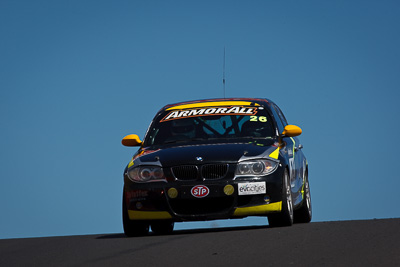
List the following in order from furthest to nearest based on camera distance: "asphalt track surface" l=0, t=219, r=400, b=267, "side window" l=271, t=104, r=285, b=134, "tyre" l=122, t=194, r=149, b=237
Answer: "side window" l=271, t=104, r=285, b=134 < "tyre" l=122, t=194, r=149, b=237 < "asphalt track surface" l=0, t=219, r=400, b=267

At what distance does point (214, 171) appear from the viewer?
34.1 ft

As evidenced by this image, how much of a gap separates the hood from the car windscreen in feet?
2.05

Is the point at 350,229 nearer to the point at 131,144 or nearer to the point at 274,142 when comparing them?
the point at 274,142

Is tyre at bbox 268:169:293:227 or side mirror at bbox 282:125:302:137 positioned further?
side mirror at bbox 282:125:302:137

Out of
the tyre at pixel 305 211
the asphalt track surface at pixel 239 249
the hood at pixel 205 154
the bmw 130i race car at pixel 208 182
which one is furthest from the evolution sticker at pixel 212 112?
the asphalt track surface at pixel 239 249

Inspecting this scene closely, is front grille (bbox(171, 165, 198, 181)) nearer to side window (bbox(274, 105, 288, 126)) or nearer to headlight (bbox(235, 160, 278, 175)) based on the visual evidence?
headlight (bbox(235, 160, 278, 175))

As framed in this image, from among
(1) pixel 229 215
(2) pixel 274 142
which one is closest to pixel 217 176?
(1) pixel 229 215

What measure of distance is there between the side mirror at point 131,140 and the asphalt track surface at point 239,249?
5.35 feet

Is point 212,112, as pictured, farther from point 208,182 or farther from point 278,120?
point 208,182

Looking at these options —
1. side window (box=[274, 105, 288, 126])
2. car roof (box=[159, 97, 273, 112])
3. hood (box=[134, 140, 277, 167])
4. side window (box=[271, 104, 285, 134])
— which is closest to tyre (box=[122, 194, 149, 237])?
hood (box=[134, 140, 277, 167])

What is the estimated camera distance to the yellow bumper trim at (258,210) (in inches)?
406

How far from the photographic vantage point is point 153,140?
1184 cm

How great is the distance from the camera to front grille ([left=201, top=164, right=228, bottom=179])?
10.4 m

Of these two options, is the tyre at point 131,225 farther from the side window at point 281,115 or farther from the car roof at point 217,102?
the side window at point 281,115
